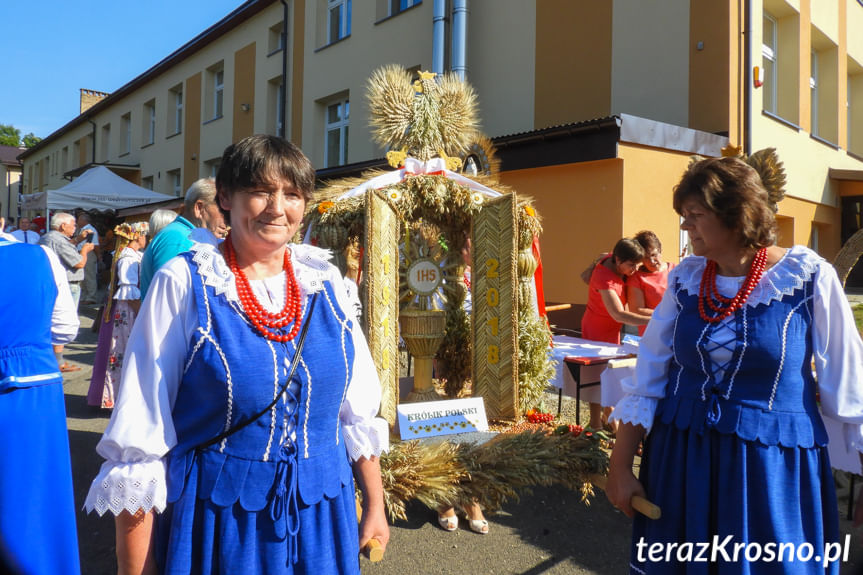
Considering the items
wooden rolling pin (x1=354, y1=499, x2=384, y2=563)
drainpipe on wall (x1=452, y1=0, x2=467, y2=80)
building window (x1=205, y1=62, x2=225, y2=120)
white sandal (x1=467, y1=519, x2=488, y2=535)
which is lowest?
white sandal (x1=467, y1=519, x2=488, y2=535)

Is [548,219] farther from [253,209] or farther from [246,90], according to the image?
[246,90]

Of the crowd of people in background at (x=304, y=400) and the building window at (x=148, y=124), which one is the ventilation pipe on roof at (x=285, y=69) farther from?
the crowd of people in background at (x=304, y=400)

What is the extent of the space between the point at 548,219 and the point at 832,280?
7.39 m

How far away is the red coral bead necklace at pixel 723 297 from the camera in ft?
6.34

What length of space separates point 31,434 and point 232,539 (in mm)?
1414

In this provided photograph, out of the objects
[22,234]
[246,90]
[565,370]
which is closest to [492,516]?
[565,370]

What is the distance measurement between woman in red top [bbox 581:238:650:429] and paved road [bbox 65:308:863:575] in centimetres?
102

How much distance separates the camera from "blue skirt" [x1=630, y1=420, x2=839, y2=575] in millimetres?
1816

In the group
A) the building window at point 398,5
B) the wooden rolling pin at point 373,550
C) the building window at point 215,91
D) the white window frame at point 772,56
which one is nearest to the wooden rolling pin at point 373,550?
the wooden rolling pin at point 373,550

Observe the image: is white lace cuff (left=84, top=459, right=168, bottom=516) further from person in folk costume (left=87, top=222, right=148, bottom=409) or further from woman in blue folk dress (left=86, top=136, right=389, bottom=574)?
person in folk costume (left=87, top=222, right=148, bottom=409)

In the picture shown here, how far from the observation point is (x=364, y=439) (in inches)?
68.3

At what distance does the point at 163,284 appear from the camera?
58.8 inches

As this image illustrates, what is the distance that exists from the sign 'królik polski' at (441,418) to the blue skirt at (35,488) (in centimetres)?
178

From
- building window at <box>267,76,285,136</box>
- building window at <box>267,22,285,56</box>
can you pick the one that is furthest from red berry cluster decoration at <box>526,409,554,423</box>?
building window at <box>267,22,285,56</box>
